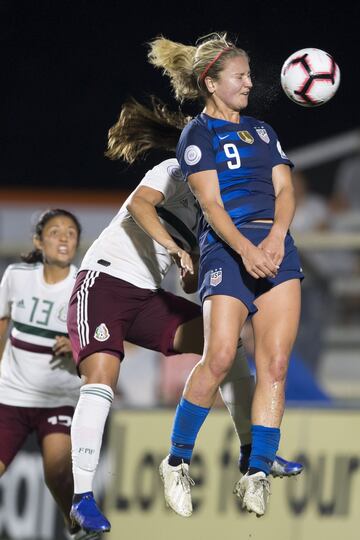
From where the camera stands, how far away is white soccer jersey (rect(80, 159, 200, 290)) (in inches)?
179

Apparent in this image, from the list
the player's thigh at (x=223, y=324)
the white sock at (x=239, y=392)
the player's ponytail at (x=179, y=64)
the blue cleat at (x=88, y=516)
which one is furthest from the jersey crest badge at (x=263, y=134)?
the blue cleat at (x=88, y=516)

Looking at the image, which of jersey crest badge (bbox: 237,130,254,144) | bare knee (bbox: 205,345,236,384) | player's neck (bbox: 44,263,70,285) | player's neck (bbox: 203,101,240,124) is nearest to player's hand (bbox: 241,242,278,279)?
bare knee (bbox: 205,345,236,384)

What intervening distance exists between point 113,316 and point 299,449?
265 centimetres

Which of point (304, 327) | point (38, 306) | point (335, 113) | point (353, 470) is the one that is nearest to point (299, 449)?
point (353, 470)

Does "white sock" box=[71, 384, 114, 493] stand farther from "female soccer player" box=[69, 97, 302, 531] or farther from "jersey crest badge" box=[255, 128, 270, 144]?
"jersey crest badge" box=[255, 128, 270, 144]

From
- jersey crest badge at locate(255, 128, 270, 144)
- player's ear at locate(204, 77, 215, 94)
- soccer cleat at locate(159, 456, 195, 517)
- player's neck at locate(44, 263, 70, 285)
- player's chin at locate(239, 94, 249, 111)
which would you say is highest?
player's ear at locate(204, 77, 215, 94)

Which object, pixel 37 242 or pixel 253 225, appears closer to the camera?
pixel 253 225

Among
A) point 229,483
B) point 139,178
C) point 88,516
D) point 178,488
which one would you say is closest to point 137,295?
point 178,488

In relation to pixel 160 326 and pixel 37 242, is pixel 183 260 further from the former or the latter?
pixel 37 242

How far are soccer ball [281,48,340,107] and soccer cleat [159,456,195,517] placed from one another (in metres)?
1.60

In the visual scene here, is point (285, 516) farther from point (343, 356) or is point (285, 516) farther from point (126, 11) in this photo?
point (126, 11)

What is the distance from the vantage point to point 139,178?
1135cm

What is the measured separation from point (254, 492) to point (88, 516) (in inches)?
25.2

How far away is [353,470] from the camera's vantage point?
6641mm
